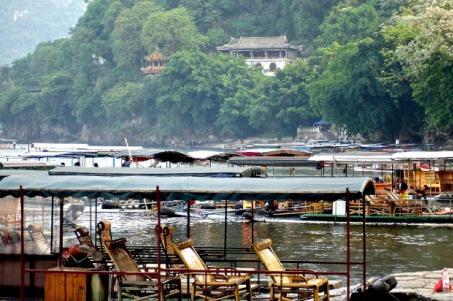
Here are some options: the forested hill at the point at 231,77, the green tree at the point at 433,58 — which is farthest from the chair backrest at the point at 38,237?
the forested hill at the point at 231,77

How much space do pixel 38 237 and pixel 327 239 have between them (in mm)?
19956

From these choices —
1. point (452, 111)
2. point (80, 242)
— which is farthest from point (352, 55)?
point (80, 242)

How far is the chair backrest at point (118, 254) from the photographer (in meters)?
19.2

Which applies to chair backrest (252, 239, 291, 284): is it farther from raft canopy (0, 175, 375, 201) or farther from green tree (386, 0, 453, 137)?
green tree (386, 0, 453, 137)

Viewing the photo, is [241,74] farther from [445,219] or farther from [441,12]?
[445,219]

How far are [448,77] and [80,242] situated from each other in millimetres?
54130

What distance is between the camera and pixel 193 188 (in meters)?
18.3

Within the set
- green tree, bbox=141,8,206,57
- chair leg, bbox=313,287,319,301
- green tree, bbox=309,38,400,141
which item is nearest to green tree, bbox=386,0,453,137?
green tree, bbox=309,38,400,141

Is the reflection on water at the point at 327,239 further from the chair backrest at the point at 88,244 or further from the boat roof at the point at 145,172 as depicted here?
the chair backrest at the point at 88,244

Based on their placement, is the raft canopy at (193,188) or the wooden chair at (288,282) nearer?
the raft canopy at (193,188)

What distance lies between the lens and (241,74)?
486 feet

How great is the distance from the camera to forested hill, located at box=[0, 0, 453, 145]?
289 feet

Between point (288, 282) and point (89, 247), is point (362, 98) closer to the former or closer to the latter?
point (89, 247)

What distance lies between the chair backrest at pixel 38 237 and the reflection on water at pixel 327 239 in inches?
425
